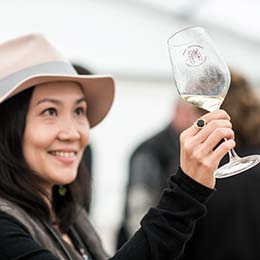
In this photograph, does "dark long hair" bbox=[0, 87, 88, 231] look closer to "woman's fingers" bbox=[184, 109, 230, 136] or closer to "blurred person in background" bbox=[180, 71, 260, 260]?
"woman's fingers" bbox=[184, 109, 230, 136]

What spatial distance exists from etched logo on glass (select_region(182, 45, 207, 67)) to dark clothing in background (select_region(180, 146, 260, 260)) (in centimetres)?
98

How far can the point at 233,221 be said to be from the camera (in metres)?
2.45

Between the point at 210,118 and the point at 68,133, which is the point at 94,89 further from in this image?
the point at 210,118

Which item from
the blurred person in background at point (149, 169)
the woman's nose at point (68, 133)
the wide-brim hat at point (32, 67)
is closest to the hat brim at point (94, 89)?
the wide-brim hat at point (32, 67)

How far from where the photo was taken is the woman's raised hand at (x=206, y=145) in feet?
4.75

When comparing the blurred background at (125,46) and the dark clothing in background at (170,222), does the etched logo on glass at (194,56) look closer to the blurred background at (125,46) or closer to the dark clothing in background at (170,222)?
the dark clothing in background at (170,222)

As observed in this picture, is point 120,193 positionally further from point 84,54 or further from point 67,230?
point 67,230

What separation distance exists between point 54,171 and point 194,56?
0.54 m

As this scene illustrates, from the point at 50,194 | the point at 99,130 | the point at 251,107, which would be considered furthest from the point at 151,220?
the point at 99,130

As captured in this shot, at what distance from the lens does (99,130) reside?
6.45 meters

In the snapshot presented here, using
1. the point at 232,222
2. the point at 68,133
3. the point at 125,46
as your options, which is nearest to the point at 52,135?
the point at 68,133

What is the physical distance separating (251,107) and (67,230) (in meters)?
0.88

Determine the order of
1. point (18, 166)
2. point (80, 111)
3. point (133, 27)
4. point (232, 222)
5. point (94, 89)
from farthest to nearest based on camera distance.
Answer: point (133, 27), point (232, 222), point (94, 89), point (80, 111), point (18, 166)

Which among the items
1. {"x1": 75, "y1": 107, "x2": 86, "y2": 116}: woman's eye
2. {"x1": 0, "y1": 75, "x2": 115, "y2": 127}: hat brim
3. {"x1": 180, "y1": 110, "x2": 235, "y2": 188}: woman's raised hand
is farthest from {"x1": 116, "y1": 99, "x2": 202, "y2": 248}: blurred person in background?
{"x1": 180, "y1": 110, "x2": 235, "y2": 188}: woman's raised hand
